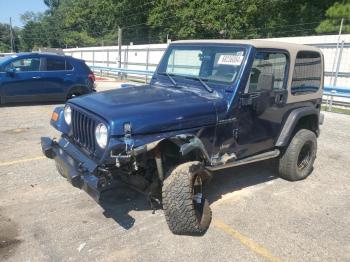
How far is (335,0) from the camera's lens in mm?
25969

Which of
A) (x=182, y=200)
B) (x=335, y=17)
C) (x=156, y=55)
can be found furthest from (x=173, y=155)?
(x=335, y=17)

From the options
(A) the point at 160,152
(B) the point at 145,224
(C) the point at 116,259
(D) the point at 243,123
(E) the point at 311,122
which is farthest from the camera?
(E) the point at 311,122

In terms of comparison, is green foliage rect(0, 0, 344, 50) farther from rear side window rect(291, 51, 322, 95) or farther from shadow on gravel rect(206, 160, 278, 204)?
shadow on gravel rect(206, 160, 278, 204)

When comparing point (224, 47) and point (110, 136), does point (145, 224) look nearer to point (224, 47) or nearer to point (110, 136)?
point (110, 136)

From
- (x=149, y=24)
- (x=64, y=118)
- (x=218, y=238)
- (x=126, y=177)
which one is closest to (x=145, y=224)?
(x=126, y=177)

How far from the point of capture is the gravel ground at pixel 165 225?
12.1 ft

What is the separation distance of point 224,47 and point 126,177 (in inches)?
82.0

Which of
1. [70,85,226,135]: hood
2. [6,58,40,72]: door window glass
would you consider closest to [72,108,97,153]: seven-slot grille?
[70,85,226,135]: hood

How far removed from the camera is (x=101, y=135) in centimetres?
375

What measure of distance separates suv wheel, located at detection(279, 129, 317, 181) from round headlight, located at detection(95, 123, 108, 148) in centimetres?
291

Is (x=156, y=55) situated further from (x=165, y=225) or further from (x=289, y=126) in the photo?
(x=165, y=225)

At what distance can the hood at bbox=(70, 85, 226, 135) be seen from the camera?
376 cm

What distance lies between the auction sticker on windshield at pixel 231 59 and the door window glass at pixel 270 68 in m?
0.20

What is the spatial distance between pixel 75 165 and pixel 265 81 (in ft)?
8.24
